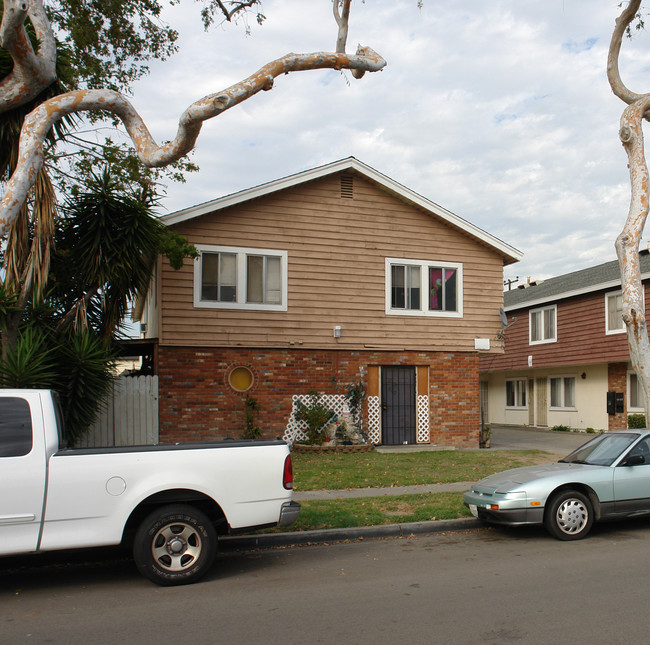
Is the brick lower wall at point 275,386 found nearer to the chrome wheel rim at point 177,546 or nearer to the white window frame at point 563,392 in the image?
the white window frame at point 563,392

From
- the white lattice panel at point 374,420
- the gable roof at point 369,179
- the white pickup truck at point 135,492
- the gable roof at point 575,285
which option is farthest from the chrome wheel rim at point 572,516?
the gable roof at point 575,285

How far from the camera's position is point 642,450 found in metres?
8.73

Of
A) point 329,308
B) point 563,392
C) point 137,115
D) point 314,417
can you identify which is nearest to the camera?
point 137,115

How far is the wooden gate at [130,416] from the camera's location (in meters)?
14.9

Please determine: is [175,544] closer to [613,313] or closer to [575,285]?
[613,313]

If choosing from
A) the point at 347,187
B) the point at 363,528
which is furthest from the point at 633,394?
the point at 363,528

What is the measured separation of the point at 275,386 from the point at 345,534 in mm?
8639

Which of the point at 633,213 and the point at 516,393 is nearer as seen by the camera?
the point at 633,213

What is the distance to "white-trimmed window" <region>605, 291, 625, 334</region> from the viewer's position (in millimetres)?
22891

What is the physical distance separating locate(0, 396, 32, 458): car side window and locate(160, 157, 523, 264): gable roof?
9809 mm

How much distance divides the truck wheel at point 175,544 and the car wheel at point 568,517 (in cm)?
410

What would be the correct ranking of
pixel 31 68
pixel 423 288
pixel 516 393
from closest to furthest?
pixel 31 68, pixel 423 288, pixel 516 393

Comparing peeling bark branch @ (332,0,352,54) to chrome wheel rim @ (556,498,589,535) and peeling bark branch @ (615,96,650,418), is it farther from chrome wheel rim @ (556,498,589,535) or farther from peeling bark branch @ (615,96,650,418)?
chrome wheel rim @ (556,498,589,535)

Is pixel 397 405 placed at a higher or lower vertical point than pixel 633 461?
higher
